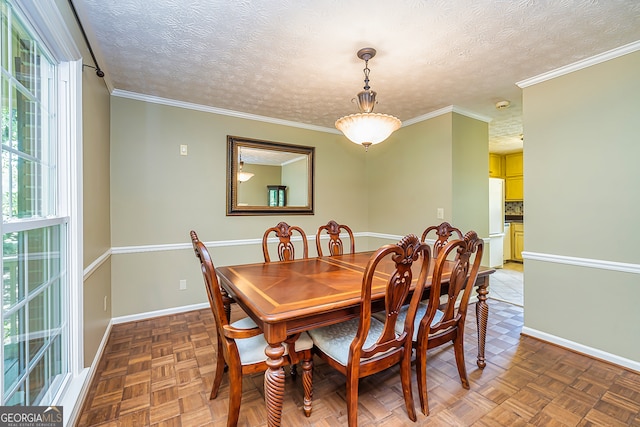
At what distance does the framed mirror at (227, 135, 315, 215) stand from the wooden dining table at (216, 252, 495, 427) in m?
1.47

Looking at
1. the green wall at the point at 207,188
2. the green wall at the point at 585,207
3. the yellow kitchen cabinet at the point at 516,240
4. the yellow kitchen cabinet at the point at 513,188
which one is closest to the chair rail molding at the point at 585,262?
the green wall at the point at 585,207

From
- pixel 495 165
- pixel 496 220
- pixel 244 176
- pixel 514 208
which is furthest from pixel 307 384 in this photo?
pixel 514 208

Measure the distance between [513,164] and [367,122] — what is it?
213 inches

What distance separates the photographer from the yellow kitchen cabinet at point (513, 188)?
587cm

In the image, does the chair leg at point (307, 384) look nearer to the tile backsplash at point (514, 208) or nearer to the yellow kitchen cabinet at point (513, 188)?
the yellow kitchen cabinet at point (513, 188)

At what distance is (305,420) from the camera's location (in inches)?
60.8

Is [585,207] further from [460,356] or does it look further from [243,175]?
[243,175]

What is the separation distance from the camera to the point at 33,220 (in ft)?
4.14

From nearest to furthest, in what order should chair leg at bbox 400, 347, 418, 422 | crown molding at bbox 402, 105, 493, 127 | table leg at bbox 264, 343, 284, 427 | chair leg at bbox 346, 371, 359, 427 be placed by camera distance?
table leg at bbox 264, 343, 284, 427 < chair leg at bbox 346, 371, 359, 427 < chair leg at bbox 400, 347, 418, 422 < crown molding at bbox 402, 105, 493, 127

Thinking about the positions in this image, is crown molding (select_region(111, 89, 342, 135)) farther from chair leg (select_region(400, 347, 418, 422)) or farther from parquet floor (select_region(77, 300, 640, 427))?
chair leg (select_region(400, 347, 418, 422))

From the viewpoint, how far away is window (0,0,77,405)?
42.6 inches

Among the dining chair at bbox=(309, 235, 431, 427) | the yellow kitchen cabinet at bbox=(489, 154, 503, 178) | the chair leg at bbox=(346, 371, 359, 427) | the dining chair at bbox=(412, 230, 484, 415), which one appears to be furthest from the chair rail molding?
the yellow kitchen cabinet at bbox=(489, 154, 503, 178)

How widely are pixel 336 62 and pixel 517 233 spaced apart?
18.2 feet

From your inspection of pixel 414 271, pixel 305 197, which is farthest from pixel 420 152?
pixel 414 271
